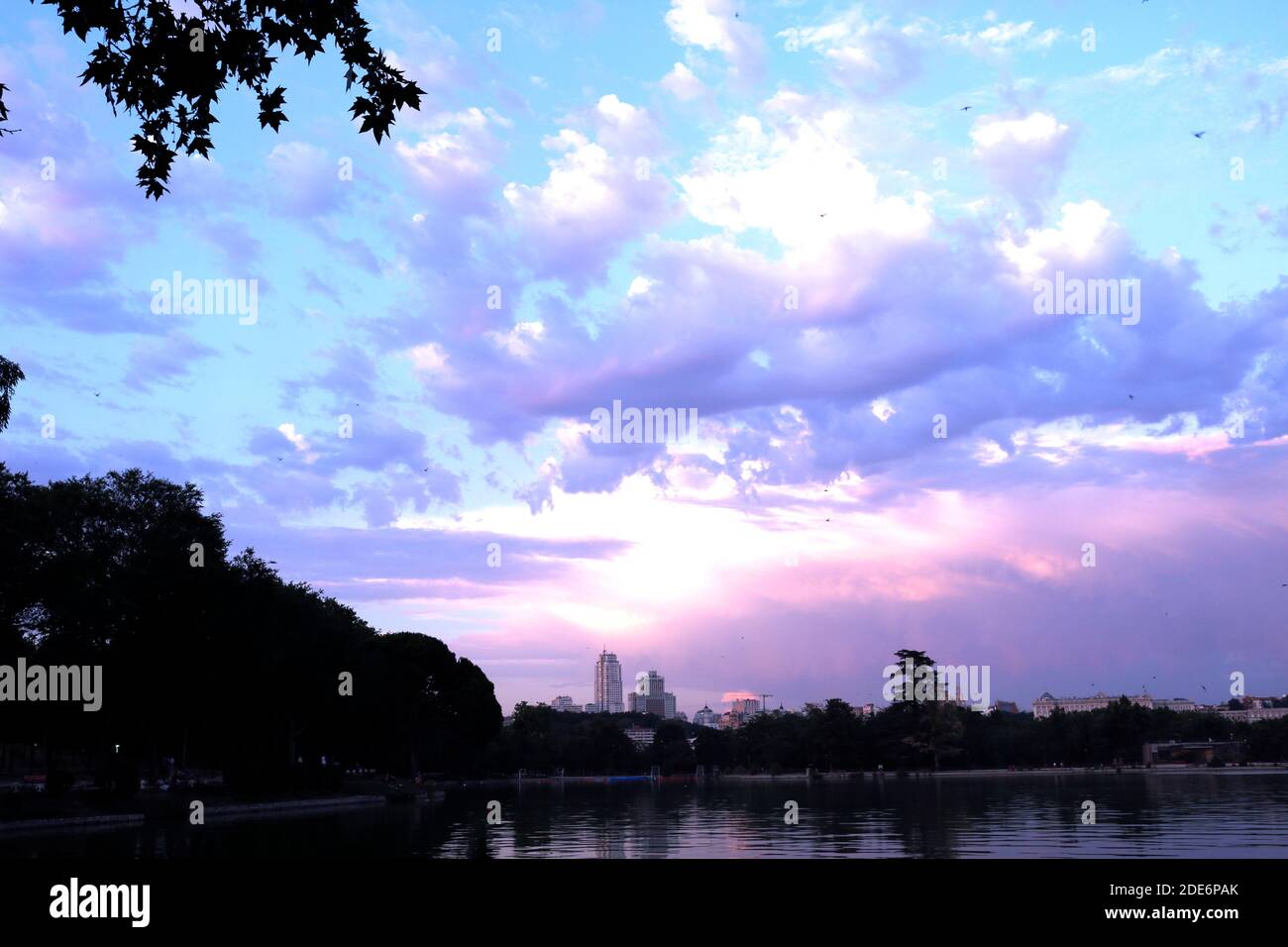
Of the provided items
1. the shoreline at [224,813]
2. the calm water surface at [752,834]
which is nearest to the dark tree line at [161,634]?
the shoreline at [224,813]

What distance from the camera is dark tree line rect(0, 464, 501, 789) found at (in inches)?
2127

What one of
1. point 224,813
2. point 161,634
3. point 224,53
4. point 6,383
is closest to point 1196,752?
point 224,813

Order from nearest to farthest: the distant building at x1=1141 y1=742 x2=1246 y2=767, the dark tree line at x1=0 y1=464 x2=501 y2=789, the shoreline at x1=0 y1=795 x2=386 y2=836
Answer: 1. the shoreline at x1=0 y1=795 x2=386 y2=836
2. the dark tree line at x1=0 y1=464 x2=501 y2=789
3. the distant building at x1=1141 y1=742 x2=1246 y2=767

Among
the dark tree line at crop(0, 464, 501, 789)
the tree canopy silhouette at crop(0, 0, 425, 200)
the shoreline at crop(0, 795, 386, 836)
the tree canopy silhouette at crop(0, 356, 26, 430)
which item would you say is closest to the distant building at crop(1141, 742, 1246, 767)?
the dark tree line at crop(0, 464, 501, 789)

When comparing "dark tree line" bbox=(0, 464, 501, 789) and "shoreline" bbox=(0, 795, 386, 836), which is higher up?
"dark tree line" bbox=(0, 464, 501, 789)

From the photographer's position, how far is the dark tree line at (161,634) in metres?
54.0

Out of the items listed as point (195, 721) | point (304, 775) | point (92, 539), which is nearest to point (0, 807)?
point (92, 539)

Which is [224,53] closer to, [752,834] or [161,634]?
[752,834]

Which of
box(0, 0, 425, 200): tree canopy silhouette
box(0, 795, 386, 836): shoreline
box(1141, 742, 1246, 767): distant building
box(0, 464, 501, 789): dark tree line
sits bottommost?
box(1141, 742, 1246, 767): distant building

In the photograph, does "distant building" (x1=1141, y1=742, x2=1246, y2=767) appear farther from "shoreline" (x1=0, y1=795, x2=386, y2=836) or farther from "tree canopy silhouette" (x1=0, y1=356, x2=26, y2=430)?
"tree canopy silhouette" (x1=0, y1=356, x2=26, y2=430)
